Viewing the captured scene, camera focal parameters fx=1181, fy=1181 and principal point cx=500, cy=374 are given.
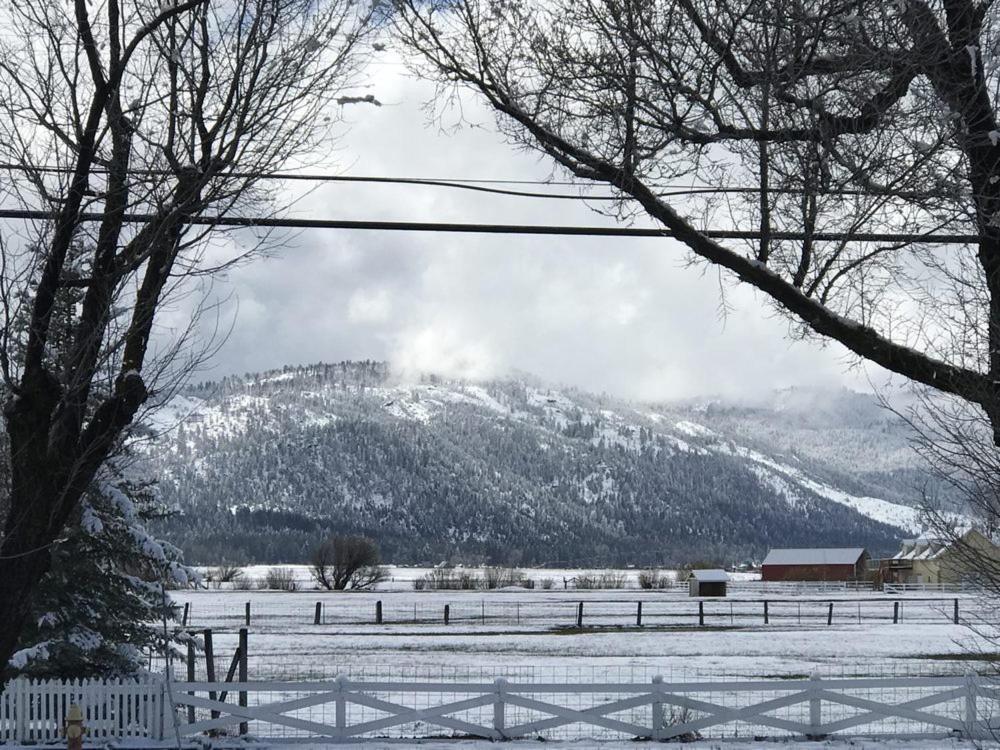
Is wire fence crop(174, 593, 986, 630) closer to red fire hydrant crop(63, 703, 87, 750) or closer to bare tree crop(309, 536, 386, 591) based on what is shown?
bare tree crop(309, 536, 386, 591)

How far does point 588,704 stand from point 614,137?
1615cm

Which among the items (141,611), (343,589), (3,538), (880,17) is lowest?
(343,589)

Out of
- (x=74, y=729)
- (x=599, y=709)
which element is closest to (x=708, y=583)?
(x=599, y=709)

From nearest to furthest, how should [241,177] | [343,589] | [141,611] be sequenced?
[241,177]
[141,611]
[343,589]

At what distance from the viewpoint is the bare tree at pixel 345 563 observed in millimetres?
94688

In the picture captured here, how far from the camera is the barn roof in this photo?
129000 mm

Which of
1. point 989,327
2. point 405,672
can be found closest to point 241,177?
point 989,327

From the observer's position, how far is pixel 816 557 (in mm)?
131125

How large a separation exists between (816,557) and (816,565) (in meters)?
2.39

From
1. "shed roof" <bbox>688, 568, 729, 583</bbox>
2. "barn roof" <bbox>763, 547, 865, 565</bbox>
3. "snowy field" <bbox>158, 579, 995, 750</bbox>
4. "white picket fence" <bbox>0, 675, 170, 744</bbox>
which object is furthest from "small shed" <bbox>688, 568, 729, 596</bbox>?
"white picket fence" <bbox>0, 675, 170, 744</bbox>

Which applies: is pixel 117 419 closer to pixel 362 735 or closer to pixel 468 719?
pixel 362 735

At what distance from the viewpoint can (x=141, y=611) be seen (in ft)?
57.6

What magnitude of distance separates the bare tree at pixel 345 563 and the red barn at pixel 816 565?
4967 centimetres

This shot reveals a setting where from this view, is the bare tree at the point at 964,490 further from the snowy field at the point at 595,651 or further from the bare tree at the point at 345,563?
the bare tree at the point at 345,563
